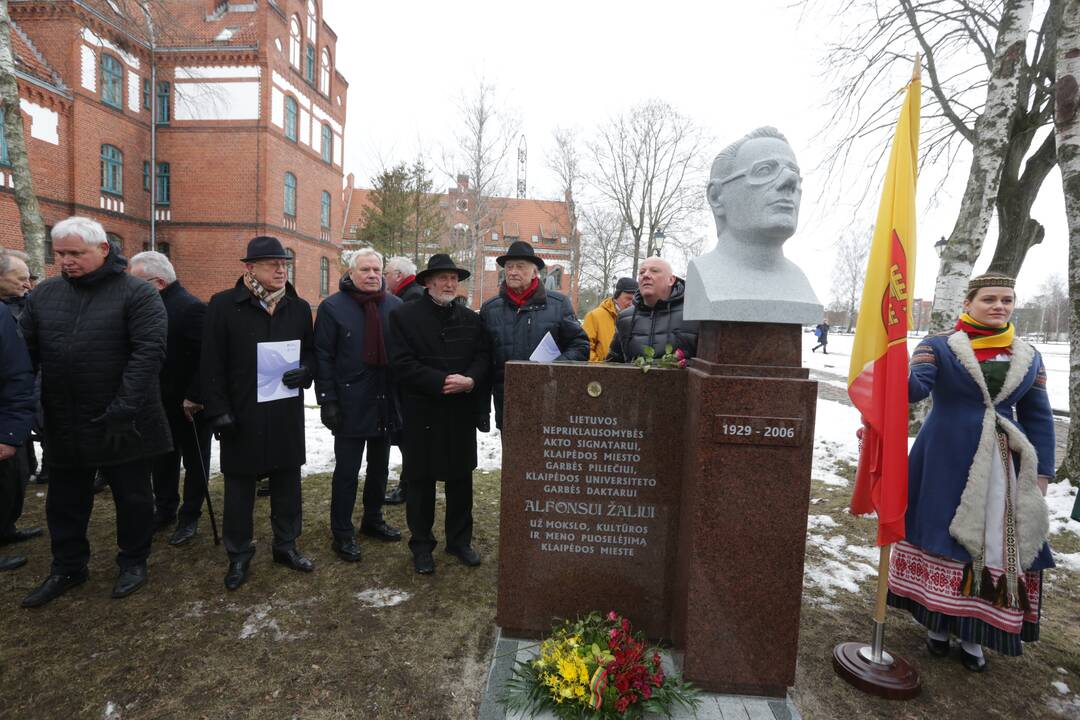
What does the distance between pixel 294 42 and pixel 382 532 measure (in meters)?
25.1

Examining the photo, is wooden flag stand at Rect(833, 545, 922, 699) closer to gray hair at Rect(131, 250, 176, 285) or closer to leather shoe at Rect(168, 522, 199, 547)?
leather shoe at Rect(168, 522, 199, 547)

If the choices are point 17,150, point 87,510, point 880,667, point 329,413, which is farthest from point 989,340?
point 17,150

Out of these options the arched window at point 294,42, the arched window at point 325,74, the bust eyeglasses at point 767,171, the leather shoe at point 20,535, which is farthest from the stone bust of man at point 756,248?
the arched window at point 325,74

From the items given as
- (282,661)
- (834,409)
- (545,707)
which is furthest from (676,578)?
(834,409)

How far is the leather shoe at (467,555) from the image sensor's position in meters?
3.93

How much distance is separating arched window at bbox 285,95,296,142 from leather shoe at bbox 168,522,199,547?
2235 cm

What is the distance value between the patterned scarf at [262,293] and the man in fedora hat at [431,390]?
71 cm

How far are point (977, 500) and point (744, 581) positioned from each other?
1256mm

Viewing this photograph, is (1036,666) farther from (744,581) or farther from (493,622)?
(493,622)

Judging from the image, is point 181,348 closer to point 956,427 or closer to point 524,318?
point 524,318

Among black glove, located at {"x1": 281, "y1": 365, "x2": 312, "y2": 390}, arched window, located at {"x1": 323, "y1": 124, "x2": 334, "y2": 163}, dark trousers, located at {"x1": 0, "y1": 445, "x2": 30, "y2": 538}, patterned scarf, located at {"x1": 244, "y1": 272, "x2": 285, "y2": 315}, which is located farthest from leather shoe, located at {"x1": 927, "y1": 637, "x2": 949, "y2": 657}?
arched window, located at {"x1": 323, "y1": 124, "x2": 334, "y2": 163}

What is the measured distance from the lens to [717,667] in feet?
8.57

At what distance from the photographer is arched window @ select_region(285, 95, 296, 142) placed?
22.8m

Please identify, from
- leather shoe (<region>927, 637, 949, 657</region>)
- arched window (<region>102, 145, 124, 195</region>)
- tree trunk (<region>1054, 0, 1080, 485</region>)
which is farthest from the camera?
arched window (<region>102, 145, 124, 195</region>)
